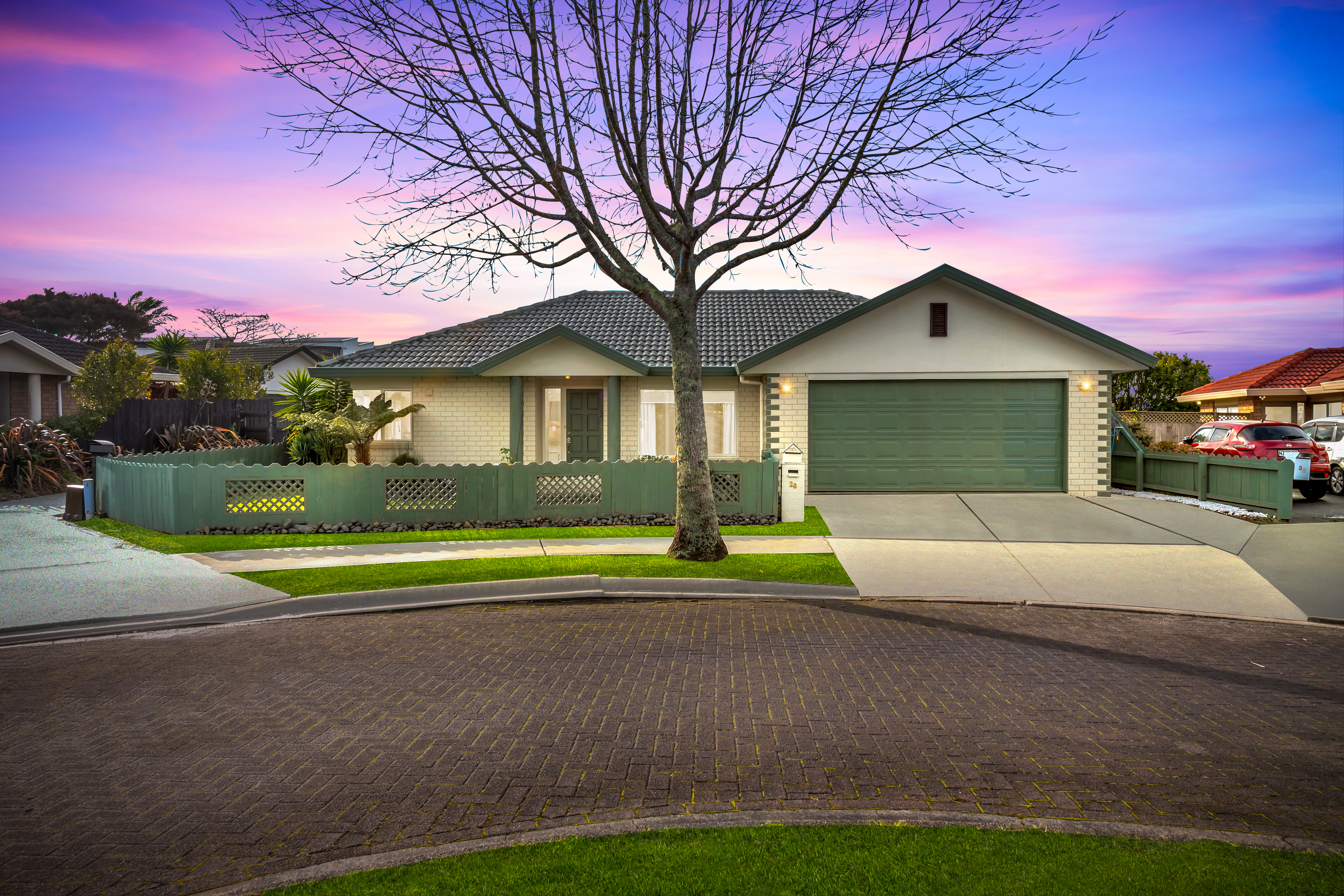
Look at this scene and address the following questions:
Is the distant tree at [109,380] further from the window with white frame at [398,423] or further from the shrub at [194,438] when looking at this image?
the window with white frame at [398,423]

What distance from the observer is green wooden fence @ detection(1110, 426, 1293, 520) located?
14.9 metres

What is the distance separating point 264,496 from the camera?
48.1 feet

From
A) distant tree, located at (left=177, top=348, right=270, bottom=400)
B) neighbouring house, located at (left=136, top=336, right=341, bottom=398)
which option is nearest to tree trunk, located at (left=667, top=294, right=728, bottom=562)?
distant tree, located at (left=177, top=348, right=270, bottom=400)

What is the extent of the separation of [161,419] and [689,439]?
22365 mm

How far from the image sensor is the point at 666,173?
37.5 feet

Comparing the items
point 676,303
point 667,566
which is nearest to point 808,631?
point 667,566

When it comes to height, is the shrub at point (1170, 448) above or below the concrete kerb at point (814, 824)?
above

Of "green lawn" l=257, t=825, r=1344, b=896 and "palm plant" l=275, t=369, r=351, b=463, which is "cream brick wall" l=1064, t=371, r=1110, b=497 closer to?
"green lawn" l=257, t=825, r=1344, b=896

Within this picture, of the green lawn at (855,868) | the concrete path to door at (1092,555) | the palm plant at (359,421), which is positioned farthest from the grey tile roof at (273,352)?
the green lawn at (855,868)

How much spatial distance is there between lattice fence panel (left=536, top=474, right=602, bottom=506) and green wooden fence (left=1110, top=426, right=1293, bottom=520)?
12408mm

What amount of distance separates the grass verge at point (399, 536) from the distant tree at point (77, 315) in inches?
2406

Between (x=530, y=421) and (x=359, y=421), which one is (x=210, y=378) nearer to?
(x=359, y=421)

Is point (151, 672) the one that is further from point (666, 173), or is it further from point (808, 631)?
point (666, 173)

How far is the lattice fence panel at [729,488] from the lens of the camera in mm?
15562
